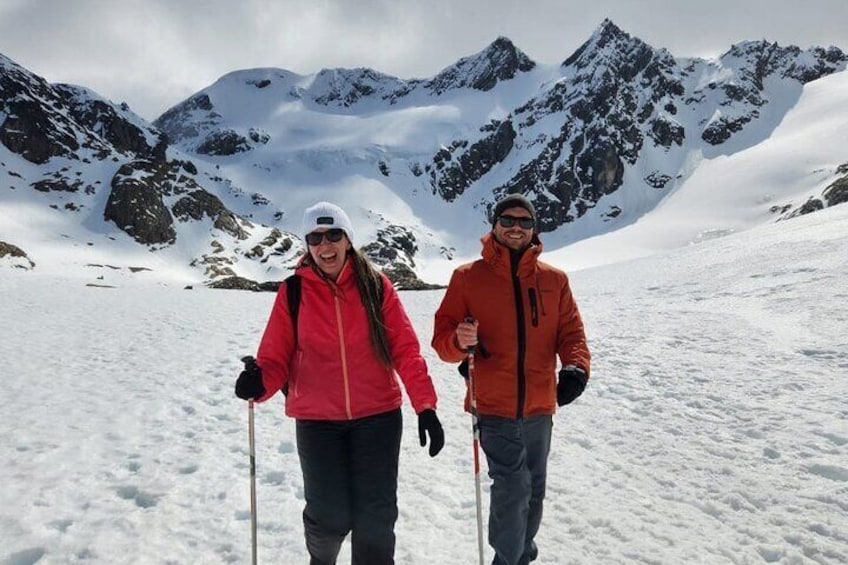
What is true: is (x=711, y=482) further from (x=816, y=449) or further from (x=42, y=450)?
(x=42, y=450)

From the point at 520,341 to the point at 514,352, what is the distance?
0.10m

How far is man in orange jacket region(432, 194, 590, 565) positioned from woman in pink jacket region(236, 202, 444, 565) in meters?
0.57

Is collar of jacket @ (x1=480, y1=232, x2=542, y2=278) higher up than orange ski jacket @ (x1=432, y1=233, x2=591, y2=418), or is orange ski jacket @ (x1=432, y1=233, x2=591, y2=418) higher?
collar of jacket @ (x1=480, y1=232, x2=542, y2=278)

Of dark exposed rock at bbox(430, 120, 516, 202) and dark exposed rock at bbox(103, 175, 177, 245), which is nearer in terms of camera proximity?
dark exposed rock at bbox(103, 175, 177, 245)

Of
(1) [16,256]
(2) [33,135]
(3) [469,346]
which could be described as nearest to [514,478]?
(3) [469,346]

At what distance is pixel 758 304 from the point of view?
54.6 feet

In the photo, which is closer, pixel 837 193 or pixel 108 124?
pixel 837 193

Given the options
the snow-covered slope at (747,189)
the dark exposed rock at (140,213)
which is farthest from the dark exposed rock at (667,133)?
the dark exposed rock at (140,213)

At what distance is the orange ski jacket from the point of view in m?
4.62

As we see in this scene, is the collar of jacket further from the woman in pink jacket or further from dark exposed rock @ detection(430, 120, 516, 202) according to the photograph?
dark exposed rock @ detection(430, 120, 516, 202)

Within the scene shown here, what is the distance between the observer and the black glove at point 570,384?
4.49 metres

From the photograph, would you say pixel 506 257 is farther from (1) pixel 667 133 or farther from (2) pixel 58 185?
(1) pixel 667 133

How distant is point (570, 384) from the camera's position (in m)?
4.52

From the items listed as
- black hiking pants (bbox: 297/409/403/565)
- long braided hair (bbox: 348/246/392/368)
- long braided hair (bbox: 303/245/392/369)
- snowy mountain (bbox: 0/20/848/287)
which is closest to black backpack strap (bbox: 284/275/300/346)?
long braided hair (bbox: 303/245/392/369)
